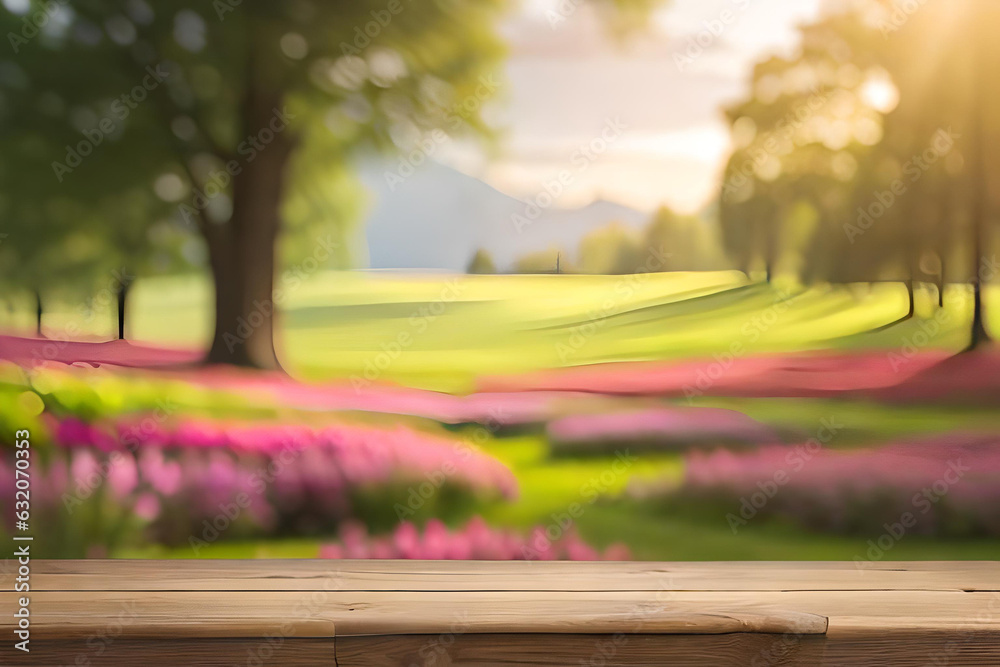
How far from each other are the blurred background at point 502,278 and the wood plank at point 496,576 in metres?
0.05

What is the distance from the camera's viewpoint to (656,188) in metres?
1.89

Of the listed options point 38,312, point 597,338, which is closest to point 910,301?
point 597,338

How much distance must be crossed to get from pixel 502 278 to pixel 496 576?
0.70m

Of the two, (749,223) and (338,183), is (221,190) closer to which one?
(338,183)

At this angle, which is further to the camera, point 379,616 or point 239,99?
point 239,99

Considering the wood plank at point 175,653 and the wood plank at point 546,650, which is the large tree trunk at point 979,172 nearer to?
the wood plank at point 546,650

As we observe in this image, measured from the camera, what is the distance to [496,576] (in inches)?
70.4

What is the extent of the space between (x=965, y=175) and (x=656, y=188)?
2.48 ft

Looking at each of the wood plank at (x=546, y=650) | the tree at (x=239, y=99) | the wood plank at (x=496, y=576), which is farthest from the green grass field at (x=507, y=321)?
the wood plank at (x=546, y=650)

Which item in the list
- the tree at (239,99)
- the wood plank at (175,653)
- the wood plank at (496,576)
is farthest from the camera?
the tree at (239,99)

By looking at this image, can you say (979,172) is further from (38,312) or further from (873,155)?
(38,312)

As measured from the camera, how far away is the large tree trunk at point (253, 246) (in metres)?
1.90

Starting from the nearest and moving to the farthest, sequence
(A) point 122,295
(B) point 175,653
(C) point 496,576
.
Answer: (B) point 175,653
(C) point 496,576
(A) point 122,295

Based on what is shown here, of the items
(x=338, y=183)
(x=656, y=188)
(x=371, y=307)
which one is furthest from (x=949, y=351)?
(x=338, y=183)
